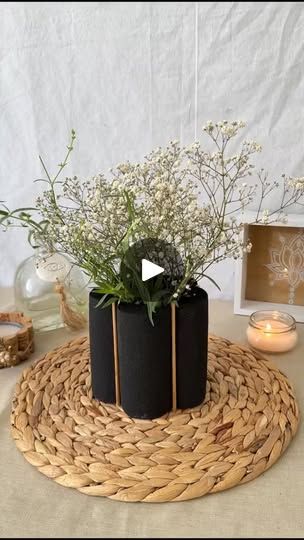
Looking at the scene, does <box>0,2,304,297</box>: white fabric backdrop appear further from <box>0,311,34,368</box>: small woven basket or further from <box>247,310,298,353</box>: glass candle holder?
<box>0,311,34,368</box>: small woven basket

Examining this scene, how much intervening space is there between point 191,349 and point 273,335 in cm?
25

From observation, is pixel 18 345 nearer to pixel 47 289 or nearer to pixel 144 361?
pixel 47 289

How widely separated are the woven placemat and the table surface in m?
0.01

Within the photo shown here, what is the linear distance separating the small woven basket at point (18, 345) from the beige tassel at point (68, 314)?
68 mm

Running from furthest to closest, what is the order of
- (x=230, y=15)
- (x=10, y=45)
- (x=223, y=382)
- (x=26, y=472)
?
1. (x=10, y=45)
2. (x=230, y=15)
3. (x=223, y=382)
4. (x=26, y=472)

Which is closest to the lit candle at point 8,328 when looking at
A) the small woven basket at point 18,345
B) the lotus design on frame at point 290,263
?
the small woven basket at point 18,345

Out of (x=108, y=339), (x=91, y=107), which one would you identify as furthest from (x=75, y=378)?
(x=91, y=107)

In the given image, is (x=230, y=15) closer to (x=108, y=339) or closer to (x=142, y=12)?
(x=142, y=12)

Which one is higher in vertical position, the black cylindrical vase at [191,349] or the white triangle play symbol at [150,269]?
the white triangle play symbol at [150,269]

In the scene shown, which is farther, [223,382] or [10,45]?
[10,45]

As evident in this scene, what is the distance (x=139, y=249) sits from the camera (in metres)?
0.65

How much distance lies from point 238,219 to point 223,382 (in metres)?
0.34

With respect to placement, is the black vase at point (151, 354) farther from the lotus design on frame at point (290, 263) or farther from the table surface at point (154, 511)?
the lotus design on frame at point (290, 263)

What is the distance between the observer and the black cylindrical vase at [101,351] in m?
0.70
